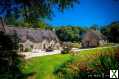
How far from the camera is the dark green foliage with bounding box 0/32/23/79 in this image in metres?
16.4

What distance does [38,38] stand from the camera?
5047cm

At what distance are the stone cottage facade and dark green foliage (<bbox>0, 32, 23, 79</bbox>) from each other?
22186 millimetres

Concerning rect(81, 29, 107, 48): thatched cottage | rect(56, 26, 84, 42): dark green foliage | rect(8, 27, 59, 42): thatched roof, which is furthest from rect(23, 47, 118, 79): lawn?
rect(81, 29, 107, 48): thatched cottage

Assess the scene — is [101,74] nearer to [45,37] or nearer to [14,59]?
[14,59]

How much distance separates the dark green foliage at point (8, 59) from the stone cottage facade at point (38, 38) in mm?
22186

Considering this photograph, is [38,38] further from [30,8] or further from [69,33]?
[30,8]

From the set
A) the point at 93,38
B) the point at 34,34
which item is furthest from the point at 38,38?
the point at 93,38

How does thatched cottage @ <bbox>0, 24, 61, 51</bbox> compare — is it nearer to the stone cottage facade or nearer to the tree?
the stone cottage facade

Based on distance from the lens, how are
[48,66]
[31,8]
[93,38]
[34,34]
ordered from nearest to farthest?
[31,8], [48,66], [34,34], [93,38]

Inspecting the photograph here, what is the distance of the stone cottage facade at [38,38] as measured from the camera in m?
45.5

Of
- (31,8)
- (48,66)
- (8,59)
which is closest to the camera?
(31,8)

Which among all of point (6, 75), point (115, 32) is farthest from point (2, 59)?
point (115, 32)

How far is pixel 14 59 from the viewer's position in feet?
64.1

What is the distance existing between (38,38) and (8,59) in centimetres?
3174
